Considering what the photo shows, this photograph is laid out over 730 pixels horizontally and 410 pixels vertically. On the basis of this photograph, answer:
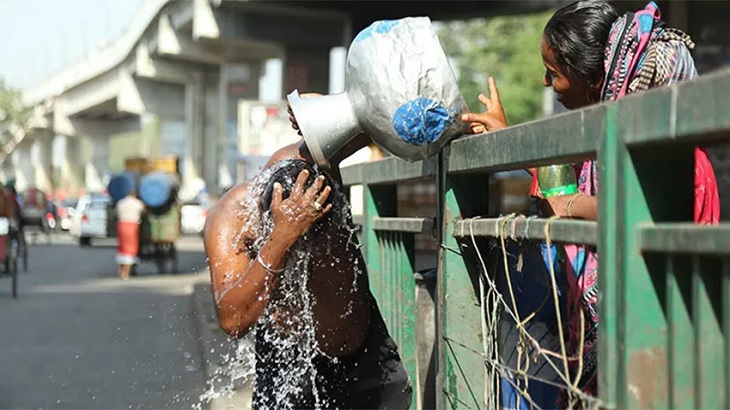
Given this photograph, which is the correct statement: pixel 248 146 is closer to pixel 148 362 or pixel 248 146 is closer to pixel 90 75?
pixel 148 362

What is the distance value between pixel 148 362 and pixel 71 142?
75.0 metres

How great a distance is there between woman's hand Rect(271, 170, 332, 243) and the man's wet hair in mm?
39

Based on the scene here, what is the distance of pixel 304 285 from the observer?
11.4 ft

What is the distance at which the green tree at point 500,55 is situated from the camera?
→ 58.2m

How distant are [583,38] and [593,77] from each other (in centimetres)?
11

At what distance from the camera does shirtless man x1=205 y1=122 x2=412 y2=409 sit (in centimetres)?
327

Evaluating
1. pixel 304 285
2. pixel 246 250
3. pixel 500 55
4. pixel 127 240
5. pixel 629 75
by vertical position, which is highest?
pixel 500 55

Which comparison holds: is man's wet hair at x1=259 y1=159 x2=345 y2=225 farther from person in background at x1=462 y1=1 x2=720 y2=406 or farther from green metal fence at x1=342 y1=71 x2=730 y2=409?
green metal fence at x1=342 y1=71 x2=730 y2=409

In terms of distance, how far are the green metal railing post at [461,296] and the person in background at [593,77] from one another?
0.18 metres

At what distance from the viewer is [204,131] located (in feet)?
160

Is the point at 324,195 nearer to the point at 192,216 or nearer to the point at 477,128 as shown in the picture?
the point at 477,128

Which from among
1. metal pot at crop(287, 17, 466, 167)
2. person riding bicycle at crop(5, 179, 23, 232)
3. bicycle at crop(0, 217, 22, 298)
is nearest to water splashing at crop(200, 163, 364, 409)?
metal pot at crop(287, 17, 466, 167)

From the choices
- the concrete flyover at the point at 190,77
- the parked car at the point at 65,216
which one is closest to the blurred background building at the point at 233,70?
the concrete flyover at the point at 190,77

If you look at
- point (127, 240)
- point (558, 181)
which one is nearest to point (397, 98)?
point (558, 181)
